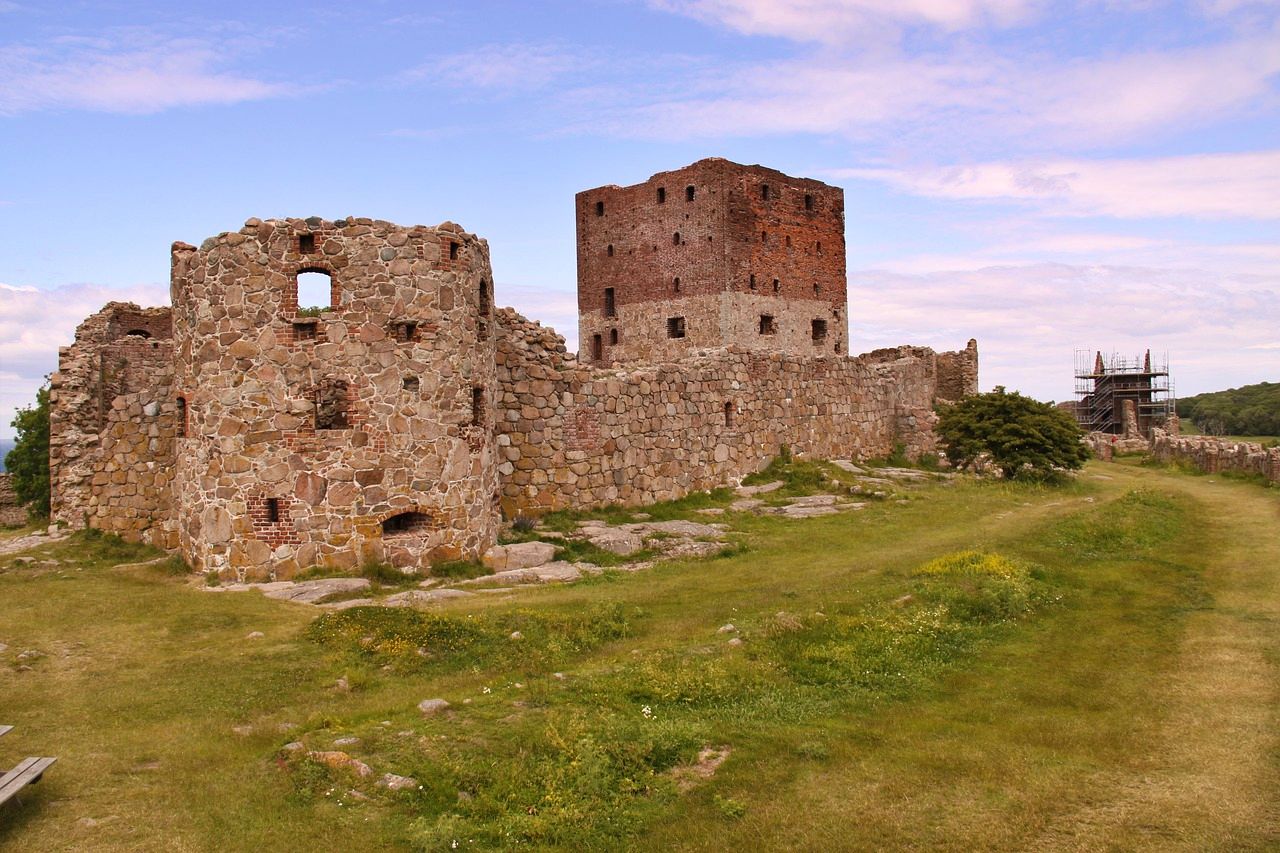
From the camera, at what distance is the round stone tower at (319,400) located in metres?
14.4

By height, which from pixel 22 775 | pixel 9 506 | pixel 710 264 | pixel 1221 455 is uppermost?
pixel 710 264

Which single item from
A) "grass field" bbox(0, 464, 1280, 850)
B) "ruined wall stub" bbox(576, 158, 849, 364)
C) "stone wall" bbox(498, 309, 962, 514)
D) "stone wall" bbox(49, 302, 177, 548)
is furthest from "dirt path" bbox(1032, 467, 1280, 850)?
"ruined wall stub" bbox(576, 158, 849, 364)

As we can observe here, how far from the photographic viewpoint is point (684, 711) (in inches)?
338

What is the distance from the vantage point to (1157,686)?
30.1 feet

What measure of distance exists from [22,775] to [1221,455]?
30.4 m

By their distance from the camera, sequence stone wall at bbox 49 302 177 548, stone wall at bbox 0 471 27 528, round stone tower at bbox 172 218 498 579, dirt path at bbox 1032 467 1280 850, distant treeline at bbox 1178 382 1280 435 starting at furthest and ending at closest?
distant treeline at bbox 1178 382 1280 435
stone wall at bbox 0 471 27 528
stone wall at bbox 49 302 177 548
round stone tower at bbox 172 218 498 579
dirt path at bbox 1032 467 1280 850

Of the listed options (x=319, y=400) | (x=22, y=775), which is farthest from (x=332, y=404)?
(x=22, y=775)

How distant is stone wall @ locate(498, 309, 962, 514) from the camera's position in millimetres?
18672

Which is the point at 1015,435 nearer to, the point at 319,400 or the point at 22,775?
the point at 319,400

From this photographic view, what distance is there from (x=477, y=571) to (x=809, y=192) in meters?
34.6

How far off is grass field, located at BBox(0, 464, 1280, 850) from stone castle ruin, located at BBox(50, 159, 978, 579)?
6.61 ft

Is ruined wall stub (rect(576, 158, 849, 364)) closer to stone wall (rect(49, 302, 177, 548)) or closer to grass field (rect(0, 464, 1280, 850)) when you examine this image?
stone wall (rect(49, 302, 177, 548))

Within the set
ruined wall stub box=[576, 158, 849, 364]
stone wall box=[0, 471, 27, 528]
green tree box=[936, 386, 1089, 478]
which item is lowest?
stone wall box=[0, 471, 27, 528]

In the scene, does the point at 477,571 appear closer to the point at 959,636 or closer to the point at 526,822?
the point at 959,636
